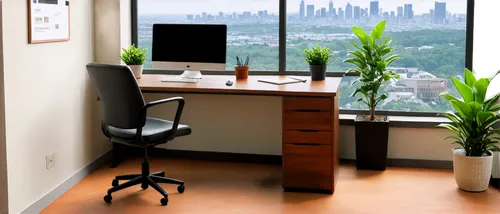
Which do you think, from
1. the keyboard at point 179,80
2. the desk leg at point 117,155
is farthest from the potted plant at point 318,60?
the desk leg at point 117,155

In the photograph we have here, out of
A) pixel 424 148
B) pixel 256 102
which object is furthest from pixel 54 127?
pixel 424 148

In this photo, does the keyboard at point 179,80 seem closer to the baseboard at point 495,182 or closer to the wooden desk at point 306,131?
the wooden desk at point 306,131

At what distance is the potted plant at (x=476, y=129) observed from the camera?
4062 mm

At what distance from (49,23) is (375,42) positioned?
7.67 feet

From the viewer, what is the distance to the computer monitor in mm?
4582

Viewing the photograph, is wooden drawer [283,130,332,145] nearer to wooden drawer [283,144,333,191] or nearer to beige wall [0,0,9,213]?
wooden drawer [283,144,333,191]

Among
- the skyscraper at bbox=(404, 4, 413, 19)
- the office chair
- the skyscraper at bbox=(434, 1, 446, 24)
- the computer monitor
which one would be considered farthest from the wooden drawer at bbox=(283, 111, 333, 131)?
the skyscraper at bbox=(434, 1, 446, 24)

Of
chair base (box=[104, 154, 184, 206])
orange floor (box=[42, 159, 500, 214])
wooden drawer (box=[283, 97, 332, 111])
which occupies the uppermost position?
wooden drawer (box=[283, 97, 332, 111])

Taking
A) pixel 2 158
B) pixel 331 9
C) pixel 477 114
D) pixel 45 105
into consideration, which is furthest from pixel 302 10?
pixel 2 158

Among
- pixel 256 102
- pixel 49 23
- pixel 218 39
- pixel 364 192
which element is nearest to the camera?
pixel 49 23

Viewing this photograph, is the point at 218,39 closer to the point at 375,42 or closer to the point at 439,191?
the point at 375,42

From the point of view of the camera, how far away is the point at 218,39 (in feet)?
15.0

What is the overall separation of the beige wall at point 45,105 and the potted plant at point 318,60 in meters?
1.60

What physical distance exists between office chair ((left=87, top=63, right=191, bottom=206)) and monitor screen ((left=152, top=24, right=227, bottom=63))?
2.56 feet
